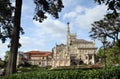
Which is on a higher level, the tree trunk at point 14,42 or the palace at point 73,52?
the palace at point 73,52

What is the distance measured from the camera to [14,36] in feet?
82.3

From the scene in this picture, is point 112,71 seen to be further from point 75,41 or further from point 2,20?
point 75,41

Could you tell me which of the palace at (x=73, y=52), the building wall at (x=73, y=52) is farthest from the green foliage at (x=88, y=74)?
the building wall at (x=73, y=52)

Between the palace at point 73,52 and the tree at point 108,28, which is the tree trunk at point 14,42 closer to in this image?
the tree at point 108,28

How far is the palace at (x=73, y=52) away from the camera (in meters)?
142

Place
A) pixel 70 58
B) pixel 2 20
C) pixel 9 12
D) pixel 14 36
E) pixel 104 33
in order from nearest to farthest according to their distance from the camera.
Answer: pixel 14 36 → pixel 9 12 → pixel 2 20 → pixel 104 33 → pixel 70 58

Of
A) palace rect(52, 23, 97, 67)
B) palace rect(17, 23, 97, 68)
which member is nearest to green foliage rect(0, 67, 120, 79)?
palace rect(17, 23, 97, 68)

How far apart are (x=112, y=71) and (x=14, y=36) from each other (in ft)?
37.3

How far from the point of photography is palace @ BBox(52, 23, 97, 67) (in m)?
142

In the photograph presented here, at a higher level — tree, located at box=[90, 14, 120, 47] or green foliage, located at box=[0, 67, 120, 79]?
tree, located at box=[90, 14, 120, 47]

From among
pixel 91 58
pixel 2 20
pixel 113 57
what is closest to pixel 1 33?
pixel 2 20

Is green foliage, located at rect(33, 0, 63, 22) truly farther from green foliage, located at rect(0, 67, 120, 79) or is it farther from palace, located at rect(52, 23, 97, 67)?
palace, located at rect(52, 23, 97, 67)

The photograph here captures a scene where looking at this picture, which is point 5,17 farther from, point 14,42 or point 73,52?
point 73,52

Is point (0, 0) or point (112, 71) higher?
point (0, 0)
